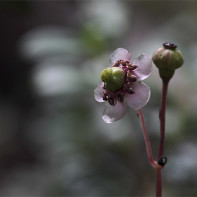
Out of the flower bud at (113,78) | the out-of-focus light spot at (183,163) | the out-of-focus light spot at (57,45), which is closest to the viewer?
the flower bud at (113,78)

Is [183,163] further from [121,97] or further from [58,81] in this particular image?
[121,97]

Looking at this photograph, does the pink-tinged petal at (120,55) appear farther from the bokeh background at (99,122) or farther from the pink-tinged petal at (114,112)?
the bokeh background at (99,122)

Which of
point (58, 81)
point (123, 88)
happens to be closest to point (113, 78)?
point (123, 88)

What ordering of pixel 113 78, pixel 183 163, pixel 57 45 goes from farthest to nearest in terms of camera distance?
pixel 57 45
pixel 183 163
pixel 113 78

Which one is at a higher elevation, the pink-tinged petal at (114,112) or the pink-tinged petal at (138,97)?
the pink-tinged petal at (138,97)

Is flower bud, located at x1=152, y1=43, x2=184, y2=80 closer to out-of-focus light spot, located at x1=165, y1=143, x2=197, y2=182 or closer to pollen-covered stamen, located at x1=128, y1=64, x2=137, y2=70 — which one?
pollen-covered stamen, located at x1=128, y1=64, x2=137, y2=70

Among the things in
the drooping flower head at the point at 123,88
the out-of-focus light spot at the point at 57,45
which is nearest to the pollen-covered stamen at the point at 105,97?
the drooping flower head at the point at 123,88

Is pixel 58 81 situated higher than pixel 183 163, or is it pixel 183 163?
pixel 58 81

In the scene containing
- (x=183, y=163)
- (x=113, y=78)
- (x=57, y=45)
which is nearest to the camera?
(x=113, y=78)
